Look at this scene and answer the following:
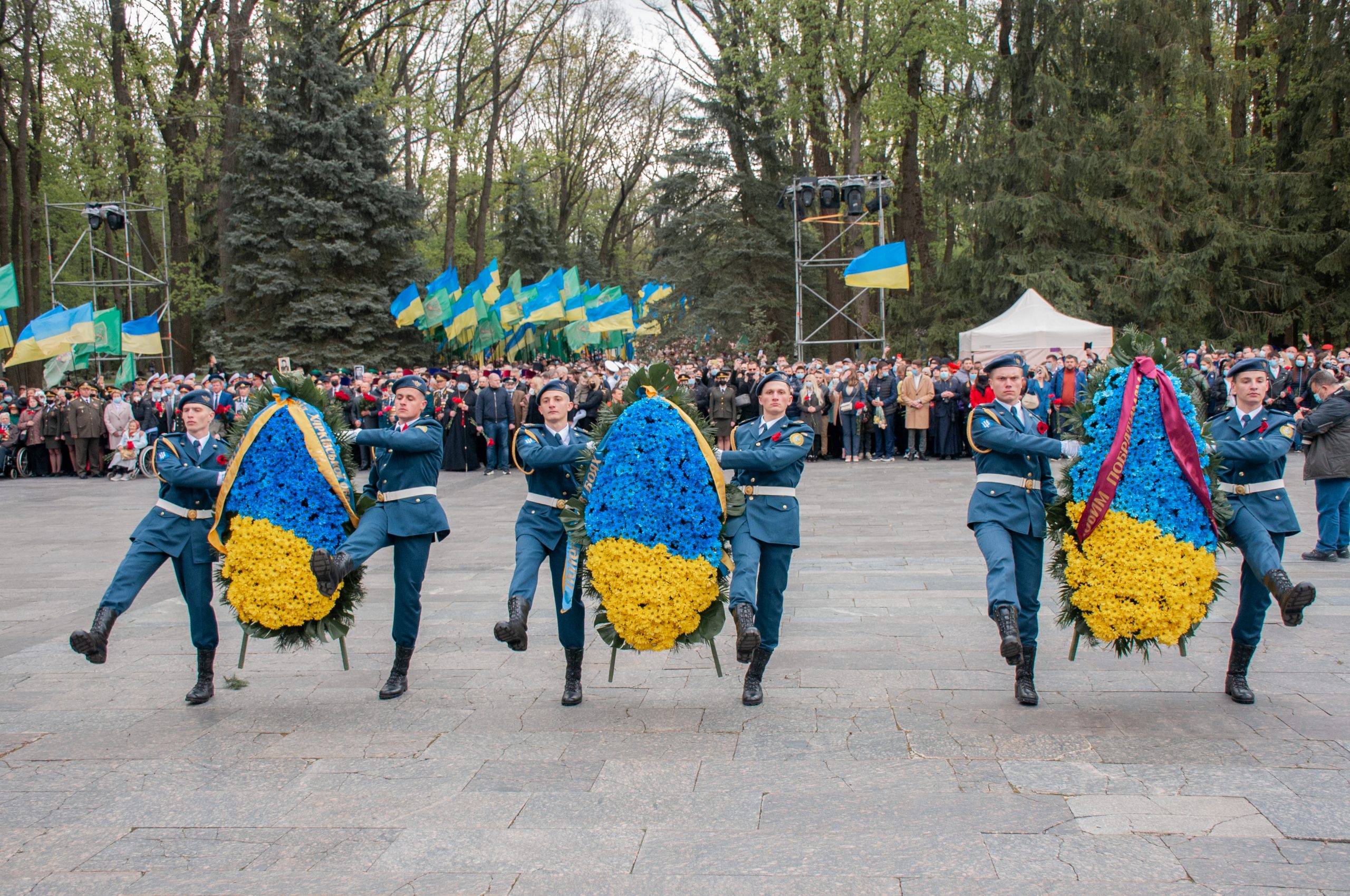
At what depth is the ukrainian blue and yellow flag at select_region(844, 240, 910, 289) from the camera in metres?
22.1

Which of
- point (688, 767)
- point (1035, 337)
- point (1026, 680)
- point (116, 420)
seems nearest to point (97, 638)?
point (688, 767)

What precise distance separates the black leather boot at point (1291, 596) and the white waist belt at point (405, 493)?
179 inches

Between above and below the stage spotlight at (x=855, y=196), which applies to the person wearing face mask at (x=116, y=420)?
below

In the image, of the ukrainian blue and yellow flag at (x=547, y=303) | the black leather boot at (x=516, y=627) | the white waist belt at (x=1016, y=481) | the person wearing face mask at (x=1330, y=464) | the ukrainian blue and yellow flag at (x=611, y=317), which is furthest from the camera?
the ukrainian blue and yellow flag at (x=611, y=317)

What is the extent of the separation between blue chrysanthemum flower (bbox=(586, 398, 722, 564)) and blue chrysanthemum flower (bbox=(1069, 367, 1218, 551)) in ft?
6.75

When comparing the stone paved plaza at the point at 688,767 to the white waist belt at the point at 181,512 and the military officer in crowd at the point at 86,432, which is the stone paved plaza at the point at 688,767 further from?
the military officer in crowd at the point at 86,432

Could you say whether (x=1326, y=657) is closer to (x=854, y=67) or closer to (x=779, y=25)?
(x=854, y=67)

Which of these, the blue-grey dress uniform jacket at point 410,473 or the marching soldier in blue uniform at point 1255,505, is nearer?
the marching soldier in blue uniform at point 1255,505

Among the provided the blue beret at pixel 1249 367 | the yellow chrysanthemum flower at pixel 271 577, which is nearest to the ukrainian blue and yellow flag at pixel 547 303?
the yellow chrysanthemum flower at pixel 271 577

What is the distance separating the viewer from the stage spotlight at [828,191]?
23203mm

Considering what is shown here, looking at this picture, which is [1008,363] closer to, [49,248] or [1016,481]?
[1016,481]

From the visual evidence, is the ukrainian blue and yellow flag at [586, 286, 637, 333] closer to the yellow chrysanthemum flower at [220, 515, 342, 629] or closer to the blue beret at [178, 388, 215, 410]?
the blue beret at [178, 388, 215, 410]

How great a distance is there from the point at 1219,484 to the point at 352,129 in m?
25.7

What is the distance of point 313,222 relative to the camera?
26500 mm
